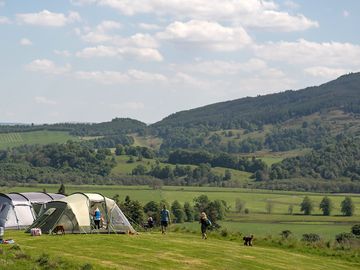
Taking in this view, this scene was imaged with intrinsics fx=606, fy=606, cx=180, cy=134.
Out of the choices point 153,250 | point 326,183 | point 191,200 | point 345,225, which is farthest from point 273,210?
point 153,250

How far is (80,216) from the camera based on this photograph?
37.8m

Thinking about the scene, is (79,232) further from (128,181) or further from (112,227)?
(128,181)

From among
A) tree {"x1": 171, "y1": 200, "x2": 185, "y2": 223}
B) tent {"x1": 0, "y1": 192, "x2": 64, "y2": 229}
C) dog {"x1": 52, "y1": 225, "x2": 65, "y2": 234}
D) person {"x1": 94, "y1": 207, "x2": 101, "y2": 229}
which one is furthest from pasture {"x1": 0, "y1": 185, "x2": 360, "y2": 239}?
dog {"x1": 52, "y1": 225, "x2": 65, "y2": 234}

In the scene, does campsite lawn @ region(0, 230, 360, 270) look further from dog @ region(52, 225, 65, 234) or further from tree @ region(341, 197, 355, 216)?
tree @ region(341, 197, 355, 216)

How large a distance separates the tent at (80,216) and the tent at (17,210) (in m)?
5.20

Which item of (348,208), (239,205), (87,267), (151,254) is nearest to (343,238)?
(151,254)

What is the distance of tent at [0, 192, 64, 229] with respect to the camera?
42969 millimetres

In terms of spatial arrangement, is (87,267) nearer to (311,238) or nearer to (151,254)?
(151,254)

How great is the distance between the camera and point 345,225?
97125 mm

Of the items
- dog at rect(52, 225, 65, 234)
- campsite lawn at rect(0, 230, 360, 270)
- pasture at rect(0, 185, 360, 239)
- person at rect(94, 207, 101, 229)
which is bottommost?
pasture at rect(0, 185, 360, 239)

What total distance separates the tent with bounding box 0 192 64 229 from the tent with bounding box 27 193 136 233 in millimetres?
5198

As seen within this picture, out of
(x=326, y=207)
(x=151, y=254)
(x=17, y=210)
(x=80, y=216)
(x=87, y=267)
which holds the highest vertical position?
(x=17, y=210)

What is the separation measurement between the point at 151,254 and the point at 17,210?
16.3 m

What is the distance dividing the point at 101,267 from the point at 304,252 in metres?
17.2
